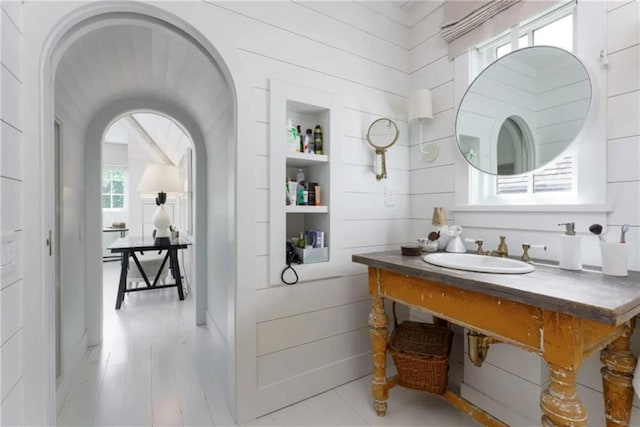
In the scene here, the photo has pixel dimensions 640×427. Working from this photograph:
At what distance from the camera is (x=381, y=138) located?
2053 mm

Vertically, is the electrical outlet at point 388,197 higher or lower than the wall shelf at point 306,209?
higher

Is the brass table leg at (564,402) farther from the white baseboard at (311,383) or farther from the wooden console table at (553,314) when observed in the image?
the white baseboard at (311,383)

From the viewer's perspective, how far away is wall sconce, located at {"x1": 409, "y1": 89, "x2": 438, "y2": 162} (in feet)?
6.56

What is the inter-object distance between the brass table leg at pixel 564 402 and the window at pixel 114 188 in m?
8.33

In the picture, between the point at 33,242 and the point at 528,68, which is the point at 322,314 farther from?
the point at 528,68

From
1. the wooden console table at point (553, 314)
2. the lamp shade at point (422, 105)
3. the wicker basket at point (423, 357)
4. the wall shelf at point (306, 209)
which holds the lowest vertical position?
the wicker basket at point (423, 357)

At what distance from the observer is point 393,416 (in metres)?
1.64

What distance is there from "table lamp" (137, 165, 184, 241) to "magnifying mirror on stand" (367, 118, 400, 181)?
2.96 meters

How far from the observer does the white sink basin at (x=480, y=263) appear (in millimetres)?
1203

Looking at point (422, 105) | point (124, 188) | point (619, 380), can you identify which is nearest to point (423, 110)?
point (422, 105)

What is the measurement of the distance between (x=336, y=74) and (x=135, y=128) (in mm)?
4291

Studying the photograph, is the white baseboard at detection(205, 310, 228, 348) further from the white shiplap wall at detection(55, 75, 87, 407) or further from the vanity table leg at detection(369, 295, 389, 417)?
the vanity table leg at detection(369, 295, 389, 417)

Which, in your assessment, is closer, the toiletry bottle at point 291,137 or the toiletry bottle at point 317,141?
the toiletry bottle at point 291,137

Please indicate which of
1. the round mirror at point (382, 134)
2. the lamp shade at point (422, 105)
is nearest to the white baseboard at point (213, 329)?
the round mirror at point (382, 134)
